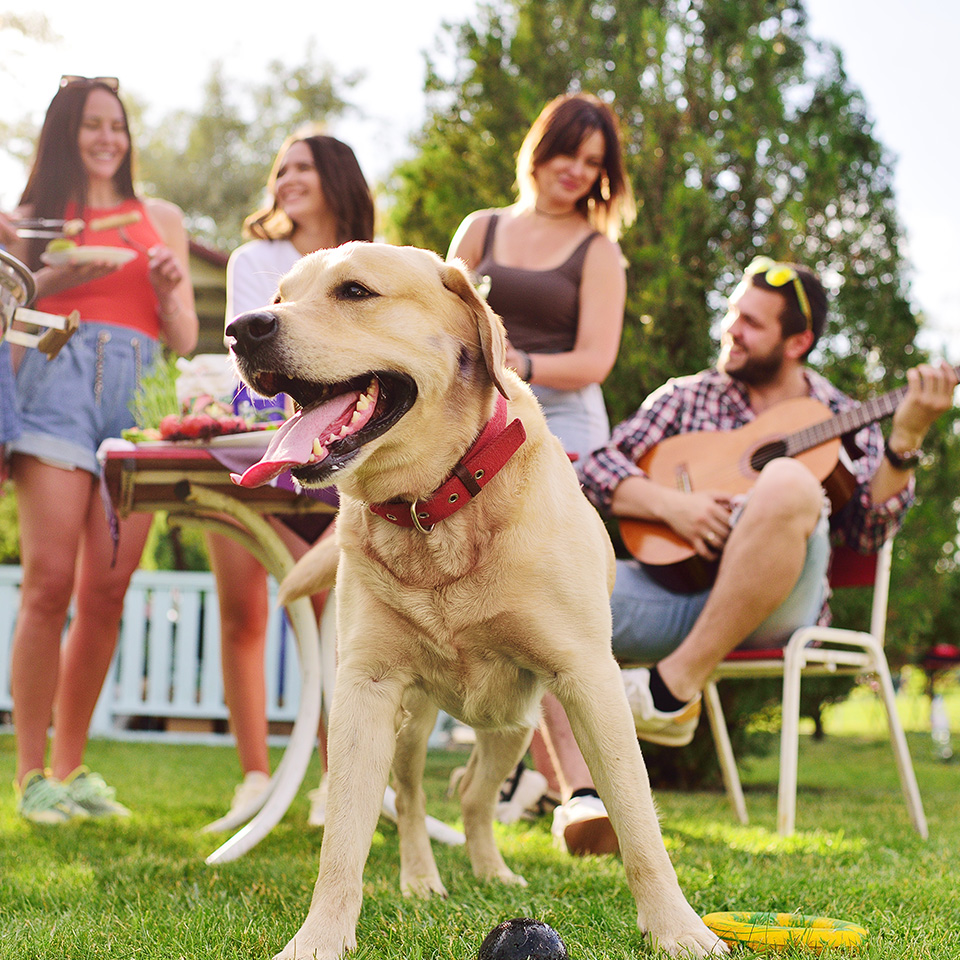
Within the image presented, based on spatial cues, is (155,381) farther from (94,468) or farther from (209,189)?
(209,189)

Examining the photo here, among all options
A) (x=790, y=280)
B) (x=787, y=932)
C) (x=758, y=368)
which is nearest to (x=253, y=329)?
(x=787, y=932)

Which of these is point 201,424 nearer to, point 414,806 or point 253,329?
point 253,329

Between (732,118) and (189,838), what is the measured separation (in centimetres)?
541

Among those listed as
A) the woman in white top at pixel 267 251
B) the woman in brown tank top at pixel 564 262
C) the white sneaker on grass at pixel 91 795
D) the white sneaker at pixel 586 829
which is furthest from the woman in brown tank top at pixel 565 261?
the white sneaker on grass at pixel 91 795

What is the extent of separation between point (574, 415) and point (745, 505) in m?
0.68

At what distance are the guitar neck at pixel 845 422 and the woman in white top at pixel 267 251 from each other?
70.0 inches

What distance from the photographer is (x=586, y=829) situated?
259cm

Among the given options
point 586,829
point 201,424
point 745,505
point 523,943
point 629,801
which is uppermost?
point 201,424

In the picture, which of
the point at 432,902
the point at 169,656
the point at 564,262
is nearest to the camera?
the point at 432,902

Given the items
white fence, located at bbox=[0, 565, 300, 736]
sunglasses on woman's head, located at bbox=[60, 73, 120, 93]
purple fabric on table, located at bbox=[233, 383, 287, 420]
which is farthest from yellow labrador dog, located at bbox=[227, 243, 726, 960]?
white fence, located at bbox=[0, 565, 300, 736]

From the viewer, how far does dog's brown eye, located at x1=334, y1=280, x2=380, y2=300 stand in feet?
6.09

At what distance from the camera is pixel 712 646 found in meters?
3.02

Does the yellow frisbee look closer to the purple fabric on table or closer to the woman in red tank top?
the purple fabric on table

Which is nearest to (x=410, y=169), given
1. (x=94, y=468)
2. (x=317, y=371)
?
(x=94, y=468)
